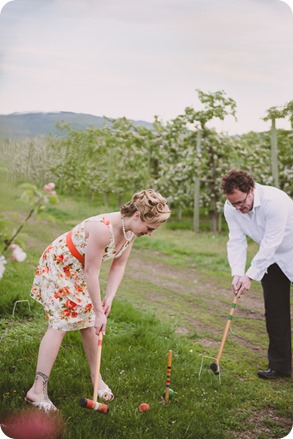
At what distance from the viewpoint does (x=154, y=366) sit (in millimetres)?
3072

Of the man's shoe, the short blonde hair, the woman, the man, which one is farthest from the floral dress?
the man's shoe

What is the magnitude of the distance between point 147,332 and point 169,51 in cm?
167

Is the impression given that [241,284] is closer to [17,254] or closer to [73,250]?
[73,250]

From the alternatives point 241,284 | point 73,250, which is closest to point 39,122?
point 73,250

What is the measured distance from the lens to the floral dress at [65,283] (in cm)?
261

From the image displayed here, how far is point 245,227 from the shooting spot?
3.35 meters

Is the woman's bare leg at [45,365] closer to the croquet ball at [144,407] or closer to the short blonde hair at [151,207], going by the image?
the croquet ball at [144,407]

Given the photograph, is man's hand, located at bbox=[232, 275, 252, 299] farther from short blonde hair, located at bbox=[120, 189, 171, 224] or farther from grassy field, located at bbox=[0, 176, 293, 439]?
short blonde hair, located at bbox=[120, 189, 171, 224]

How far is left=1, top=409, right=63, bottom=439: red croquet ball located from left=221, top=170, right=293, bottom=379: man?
1.25 metres

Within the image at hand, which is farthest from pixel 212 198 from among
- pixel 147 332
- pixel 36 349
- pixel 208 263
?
pixel 36 349

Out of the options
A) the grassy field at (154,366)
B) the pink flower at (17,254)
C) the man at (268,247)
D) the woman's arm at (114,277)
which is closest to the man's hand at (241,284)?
the man at (268,247)

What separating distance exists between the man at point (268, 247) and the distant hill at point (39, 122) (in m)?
0.71

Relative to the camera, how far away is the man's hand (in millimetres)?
3248

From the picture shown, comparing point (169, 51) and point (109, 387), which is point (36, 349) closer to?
point (109, 387)
